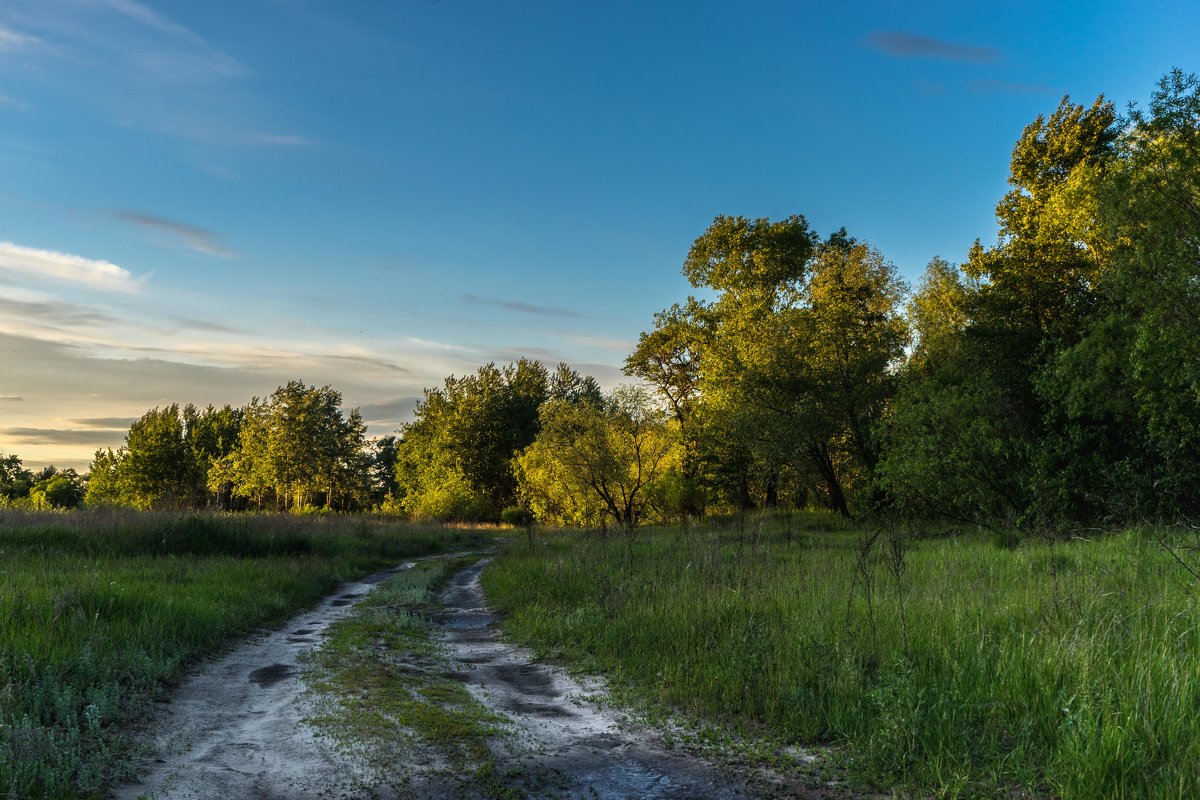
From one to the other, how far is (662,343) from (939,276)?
701 inches

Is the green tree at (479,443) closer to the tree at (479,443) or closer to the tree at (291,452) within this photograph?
the tree at (479,443)

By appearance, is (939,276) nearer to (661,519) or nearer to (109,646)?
(661,519)

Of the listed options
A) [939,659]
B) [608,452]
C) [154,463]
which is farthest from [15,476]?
[939,659]

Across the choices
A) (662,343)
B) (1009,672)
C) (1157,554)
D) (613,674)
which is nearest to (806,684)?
(1009,672)

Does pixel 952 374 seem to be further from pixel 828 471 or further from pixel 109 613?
pixel 109 613

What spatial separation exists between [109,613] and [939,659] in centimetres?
1114

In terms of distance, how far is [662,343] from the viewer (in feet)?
160

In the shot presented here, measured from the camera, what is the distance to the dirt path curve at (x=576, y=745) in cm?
550

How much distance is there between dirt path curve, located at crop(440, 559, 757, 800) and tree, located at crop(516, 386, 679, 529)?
31684 mm

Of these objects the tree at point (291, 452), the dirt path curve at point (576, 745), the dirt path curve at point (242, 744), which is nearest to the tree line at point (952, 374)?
the dirt path curve at point (576, 745)

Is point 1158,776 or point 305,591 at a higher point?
point 1158,776

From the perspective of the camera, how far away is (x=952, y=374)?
90.3 feet

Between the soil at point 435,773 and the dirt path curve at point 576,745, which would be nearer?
the soil at point 435,773

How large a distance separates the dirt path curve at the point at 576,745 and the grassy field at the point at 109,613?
135 inches
